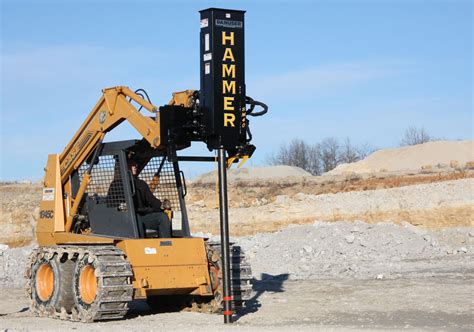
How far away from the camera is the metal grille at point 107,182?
14875mm

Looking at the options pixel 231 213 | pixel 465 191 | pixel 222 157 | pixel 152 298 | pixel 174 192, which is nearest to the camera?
pixel 222 157

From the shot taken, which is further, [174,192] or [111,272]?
[174,192]

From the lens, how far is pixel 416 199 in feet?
128

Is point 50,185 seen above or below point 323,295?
above

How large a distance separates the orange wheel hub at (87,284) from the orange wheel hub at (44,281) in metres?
1.40

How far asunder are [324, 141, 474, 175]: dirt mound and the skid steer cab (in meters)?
56.8

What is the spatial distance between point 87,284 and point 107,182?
1.85 m

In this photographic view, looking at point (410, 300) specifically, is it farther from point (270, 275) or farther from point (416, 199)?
point (416, 199)

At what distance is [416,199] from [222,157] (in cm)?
2673

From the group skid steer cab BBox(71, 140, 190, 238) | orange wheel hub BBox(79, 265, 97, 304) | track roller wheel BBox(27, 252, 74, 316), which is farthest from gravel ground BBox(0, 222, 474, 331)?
skid steer cab BBox(71, 140, 190, 238)

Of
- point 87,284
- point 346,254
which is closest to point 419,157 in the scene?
point 346,254

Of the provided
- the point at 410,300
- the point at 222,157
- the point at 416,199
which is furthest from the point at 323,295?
the point at 416,199

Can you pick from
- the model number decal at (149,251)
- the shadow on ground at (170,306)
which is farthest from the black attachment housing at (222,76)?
the shadow on ground at (170,306)

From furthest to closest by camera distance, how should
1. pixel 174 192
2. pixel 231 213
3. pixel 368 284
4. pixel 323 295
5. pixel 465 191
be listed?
1. pixel 231 213
2. pixel 465 191
3. pixel 368 284
4. pixel 323 295
5. pixel 174 192
